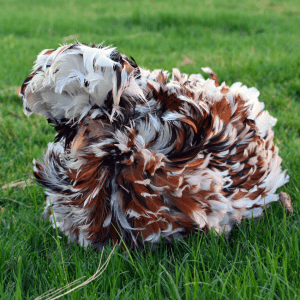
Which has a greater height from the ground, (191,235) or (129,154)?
(129,154)

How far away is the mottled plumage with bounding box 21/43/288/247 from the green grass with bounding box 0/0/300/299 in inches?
5.2

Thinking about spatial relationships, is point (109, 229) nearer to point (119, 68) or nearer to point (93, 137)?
point (93, 137)

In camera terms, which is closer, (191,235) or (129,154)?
(129,154)

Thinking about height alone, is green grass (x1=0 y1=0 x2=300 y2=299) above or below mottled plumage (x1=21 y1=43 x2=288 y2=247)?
below

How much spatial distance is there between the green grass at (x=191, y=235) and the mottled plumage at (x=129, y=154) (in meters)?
0.13

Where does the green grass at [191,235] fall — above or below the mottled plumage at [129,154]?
below

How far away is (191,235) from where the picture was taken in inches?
67.9

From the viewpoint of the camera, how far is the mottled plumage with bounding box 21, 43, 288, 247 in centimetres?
147

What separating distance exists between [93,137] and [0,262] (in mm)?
794

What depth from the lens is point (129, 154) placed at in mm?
1558

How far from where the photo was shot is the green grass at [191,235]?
1510 mm

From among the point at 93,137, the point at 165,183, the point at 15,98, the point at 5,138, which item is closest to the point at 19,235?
the point at 93,137

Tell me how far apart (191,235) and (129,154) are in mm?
536

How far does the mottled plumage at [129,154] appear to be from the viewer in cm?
147
